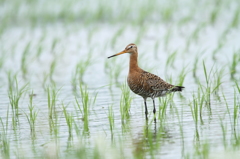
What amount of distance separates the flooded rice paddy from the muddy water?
19 millimetres

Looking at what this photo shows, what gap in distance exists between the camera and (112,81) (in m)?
10.2

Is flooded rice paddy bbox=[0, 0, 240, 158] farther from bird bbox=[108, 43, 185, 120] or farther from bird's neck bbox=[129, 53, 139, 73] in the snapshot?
bird's neck bbox=[129, 53, 139, 73]

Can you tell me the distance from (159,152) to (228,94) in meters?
3.26

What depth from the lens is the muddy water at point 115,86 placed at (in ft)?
19.6

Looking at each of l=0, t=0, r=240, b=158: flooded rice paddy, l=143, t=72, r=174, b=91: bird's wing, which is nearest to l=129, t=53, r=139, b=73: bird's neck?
l=143, t=72, r=174, b=91: bird's wing

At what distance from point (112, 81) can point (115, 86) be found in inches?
15.7

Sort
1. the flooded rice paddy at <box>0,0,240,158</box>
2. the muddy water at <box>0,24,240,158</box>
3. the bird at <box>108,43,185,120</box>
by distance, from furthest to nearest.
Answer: the bird at <box>108,43,185,120</box>
the muddy water at <box>0,24,240,158</box>
the flooded rice paddy at <box>0,0,240,158</box>

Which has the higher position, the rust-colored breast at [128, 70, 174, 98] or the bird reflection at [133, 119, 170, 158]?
the rust-colored breast at [128, 70, 174, 98]

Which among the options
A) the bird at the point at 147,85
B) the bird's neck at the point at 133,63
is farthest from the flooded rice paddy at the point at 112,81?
the bird's neck at the point at 133,63

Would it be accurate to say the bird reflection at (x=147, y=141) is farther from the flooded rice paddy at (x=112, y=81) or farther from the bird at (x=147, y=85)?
the bird at (x=147, y=85)

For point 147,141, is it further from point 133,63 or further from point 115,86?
point 115,86

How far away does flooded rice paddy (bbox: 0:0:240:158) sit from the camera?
227 inches

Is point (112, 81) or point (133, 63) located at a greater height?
point (133, 63)

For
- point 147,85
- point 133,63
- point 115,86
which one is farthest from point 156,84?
point 115,86
